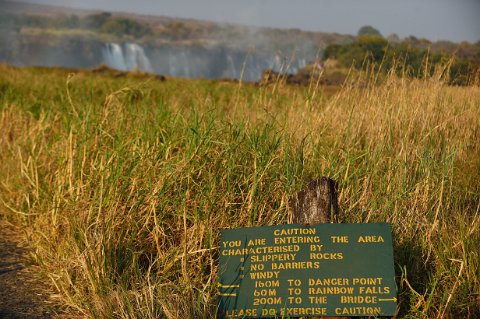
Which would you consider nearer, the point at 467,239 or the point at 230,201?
the point at 467,239

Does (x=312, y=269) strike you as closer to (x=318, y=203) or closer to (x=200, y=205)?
(x=318, y=203)

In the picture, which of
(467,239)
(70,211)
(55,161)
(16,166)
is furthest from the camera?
(16,166)

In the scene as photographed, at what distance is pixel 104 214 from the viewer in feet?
12.6

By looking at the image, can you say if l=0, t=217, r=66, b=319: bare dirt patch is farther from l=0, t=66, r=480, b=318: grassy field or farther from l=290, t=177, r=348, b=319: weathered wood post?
l=290, t=177, r=348, b=319: weathered wood post

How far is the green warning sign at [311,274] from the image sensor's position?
9.84 feet

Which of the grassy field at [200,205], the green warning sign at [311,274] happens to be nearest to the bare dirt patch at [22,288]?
the grassy field at [200,205]

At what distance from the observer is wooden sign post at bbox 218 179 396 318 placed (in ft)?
9.85

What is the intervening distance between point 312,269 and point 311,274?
0.08ft

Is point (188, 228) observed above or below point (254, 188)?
below

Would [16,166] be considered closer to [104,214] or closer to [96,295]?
[104,214]

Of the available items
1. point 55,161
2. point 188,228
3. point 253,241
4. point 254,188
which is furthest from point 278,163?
point 55,161

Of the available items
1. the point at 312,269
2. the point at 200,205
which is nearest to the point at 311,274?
the point at 312,269

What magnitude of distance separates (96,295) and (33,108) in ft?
14.6

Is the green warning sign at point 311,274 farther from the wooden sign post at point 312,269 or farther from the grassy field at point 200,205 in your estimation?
the grassy field at point 200,205
